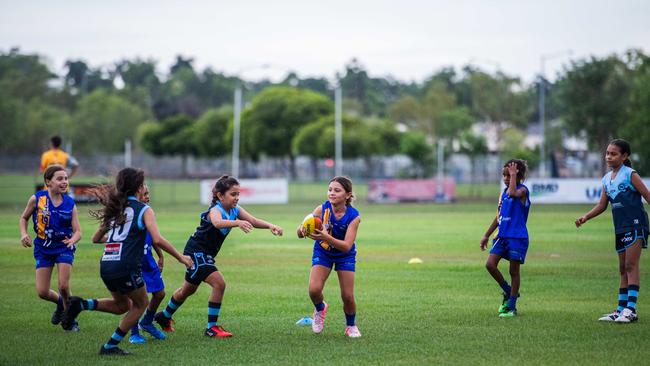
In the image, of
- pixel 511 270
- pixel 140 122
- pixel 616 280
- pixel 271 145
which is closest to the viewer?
pixel 511 270

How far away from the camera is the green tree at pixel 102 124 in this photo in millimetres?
108469

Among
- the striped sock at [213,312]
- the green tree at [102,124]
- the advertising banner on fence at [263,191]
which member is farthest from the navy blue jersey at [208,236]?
the green tree at [102,124]

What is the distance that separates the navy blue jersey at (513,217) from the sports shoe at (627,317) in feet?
4.98

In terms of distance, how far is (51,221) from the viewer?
11.2 metres

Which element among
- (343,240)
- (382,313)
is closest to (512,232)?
(382,313)

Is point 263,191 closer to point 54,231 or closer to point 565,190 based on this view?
point 565,190

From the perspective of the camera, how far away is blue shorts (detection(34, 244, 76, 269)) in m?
11.3

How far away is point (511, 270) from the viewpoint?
12.2 m

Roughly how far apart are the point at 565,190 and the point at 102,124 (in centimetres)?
7679

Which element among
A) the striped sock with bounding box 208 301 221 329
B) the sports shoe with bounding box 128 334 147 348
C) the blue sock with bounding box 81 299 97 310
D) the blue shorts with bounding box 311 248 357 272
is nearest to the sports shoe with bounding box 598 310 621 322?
the blue shorts with bounding box 311 248 357 272

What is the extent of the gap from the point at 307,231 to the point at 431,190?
4186 cm

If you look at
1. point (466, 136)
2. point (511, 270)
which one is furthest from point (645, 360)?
point (466, 136)

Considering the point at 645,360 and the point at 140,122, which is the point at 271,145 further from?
the point at 645,360

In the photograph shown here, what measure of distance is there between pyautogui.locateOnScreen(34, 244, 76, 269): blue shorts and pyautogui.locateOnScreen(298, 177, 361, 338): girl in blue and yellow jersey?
298 cm
